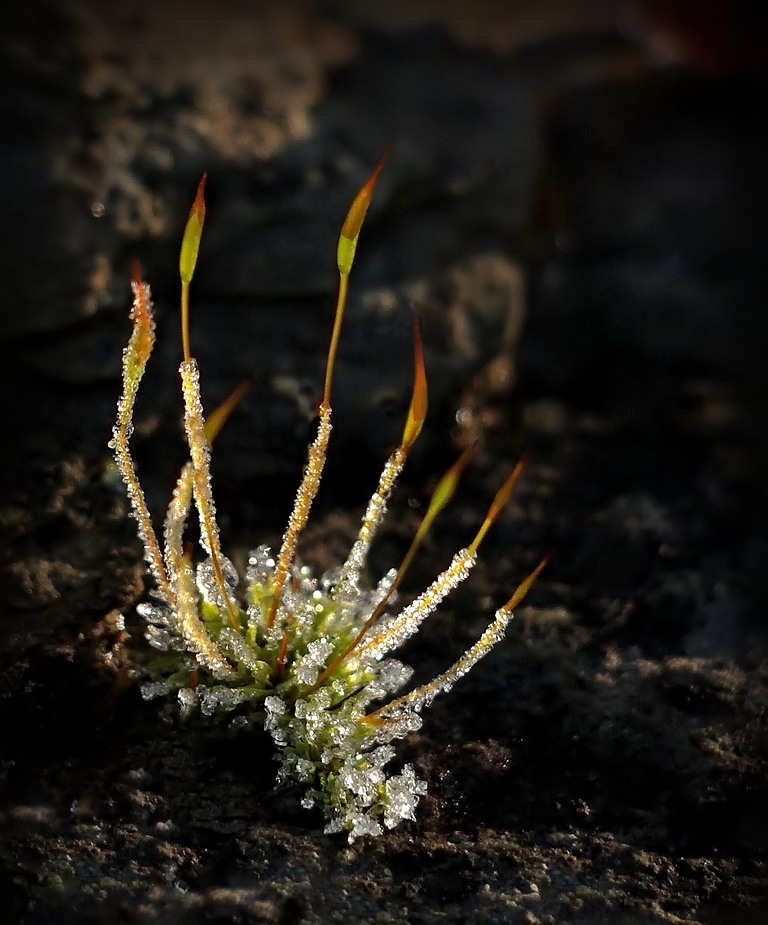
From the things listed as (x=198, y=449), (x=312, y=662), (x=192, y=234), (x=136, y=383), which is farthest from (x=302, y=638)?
(x=192, y=234)

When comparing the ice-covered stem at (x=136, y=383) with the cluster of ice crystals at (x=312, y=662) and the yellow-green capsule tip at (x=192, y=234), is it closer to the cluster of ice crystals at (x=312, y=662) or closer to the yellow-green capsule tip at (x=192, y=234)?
the yellow-green capsule tip at (x=192, y=234)

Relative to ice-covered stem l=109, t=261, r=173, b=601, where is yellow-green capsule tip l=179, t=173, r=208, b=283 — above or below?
above

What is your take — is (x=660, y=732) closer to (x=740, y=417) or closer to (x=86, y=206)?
(x=740, y=417)

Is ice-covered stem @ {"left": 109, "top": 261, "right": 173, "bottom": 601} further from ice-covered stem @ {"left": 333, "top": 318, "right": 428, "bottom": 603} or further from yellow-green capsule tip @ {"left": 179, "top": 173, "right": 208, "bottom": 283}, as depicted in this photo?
ice-covered stem @ {"left": 333, "top": 318, "right": 428, "bottom": 603}

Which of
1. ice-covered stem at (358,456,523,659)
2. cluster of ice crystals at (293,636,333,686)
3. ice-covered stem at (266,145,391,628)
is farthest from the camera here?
cluster of ice crystals at (293,636,333,686)

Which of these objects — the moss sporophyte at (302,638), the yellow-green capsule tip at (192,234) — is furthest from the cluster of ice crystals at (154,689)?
the yellow-green capsule tip at (192,234)

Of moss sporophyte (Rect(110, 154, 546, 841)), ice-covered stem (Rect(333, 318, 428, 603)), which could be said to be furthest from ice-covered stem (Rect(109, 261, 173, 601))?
ice-covered stem (Rect(333, 318, 428, 603))

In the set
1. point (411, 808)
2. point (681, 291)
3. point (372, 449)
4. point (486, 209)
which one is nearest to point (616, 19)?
point (681, 291)

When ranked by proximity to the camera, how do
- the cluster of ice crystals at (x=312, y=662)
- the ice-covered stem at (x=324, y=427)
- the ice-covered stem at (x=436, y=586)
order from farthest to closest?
the cluster of ice crystals at (x=312, y=662) < the ice-covered stem at (x=436, y=586) < the ice-covered stem at (x=324, y=427)
